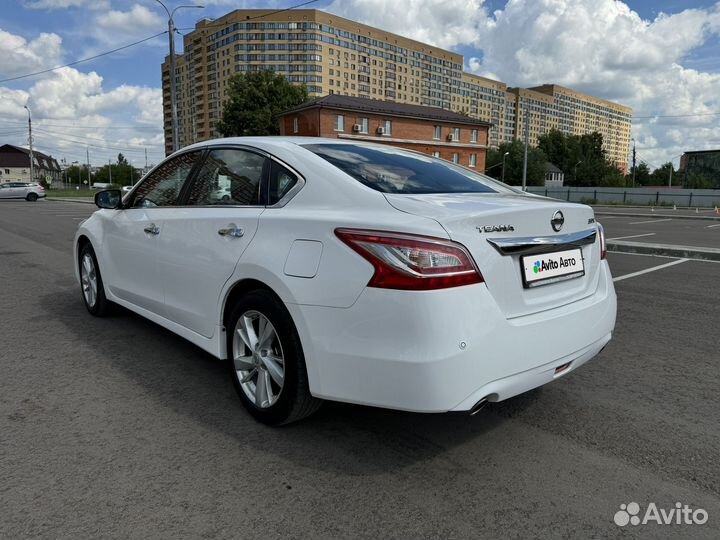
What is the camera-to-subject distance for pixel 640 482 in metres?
2.36

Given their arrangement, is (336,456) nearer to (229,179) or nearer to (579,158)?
(229,179)

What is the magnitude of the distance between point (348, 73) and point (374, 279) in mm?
128966

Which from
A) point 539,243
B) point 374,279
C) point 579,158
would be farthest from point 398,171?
point 579,158

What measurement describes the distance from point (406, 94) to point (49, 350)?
139m

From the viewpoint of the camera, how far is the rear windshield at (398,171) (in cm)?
278

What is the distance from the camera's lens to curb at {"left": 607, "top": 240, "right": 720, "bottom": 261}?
9391 mm

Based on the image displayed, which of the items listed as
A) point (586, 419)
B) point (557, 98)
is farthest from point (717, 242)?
point (557, 98)

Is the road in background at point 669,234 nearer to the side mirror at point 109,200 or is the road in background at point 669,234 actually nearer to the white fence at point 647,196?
the side mirror at point 109,200

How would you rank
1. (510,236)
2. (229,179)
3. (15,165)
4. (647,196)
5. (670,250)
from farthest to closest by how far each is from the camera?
(15,165) < (647,196) < (670,250) < (229,179) < (510,236)

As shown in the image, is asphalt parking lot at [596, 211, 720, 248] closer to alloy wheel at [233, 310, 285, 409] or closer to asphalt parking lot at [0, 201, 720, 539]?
asphalt parking lot at [0, 201, 720, 539]

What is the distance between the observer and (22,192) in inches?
1590

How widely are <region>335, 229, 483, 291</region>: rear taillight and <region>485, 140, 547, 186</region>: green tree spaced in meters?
81.0

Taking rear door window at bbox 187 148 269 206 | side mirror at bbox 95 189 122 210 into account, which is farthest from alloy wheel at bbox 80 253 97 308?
rear door window at bbox 187 148 269 206

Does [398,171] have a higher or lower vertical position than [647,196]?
lower
